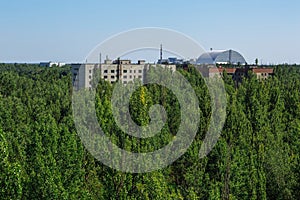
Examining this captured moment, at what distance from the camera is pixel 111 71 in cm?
4869

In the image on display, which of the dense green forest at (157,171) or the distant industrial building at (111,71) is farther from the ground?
the distant industrial building at (111,71)

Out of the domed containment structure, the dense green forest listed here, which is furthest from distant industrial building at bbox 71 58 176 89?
the domed containment structure

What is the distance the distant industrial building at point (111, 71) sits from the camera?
1860 inches

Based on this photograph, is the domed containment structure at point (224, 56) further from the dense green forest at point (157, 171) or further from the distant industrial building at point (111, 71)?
the dense green forest at point (157, 171)

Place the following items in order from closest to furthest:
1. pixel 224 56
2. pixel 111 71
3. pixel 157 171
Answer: pixel 157 171 < pixel 111 71 < pixel 224 56

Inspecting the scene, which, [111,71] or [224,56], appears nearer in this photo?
[111,71]

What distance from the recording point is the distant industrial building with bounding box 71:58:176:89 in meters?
47.2

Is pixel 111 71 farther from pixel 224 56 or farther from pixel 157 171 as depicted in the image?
pixel 224 56

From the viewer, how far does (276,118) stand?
76.8ft

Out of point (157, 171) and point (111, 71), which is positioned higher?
point (111, 71)

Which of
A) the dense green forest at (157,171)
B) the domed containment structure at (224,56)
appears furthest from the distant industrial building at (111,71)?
the domed containment structure at (224,56)

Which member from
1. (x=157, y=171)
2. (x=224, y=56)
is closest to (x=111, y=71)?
(x=157, y=171)

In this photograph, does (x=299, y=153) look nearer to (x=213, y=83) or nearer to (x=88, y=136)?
(x=88, y=136)

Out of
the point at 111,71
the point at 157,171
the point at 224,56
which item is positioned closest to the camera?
the point at 157,171
